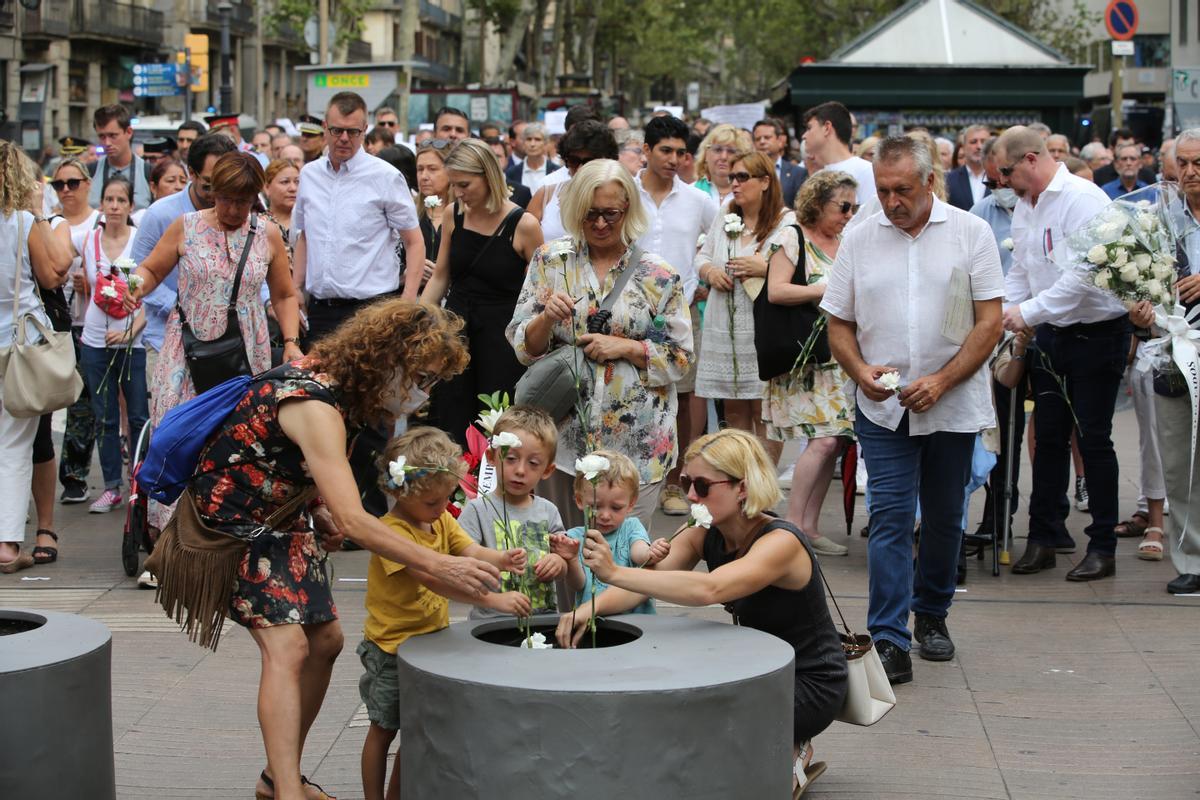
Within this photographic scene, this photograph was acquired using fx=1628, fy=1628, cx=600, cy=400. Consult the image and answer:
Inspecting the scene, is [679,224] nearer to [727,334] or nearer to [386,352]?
[727,334]

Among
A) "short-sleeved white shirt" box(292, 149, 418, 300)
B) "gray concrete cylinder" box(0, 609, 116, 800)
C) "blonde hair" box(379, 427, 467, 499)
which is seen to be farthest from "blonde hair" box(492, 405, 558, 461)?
"short-sleeved white shirt" box(292, 149, 418, 300)

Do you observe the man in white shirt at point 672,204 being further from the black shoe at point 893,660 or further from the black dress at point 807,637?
the black dress at point 807,637

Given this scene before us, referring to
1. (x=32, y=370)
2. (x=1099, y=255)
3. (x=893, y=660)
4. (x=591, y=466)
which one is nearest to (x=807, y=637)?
(x=591, y=466)

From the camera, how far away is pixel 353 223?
882 cm

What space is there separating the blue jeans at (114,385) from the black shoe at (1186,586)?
5.69 meters

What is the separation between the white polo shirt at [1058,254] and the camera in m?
7.56

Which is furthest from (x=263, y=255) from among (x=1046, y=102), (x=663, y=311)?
(x=1046, y=102)

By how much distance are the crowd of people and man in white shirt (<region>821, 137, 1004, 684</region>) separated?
0.04ft

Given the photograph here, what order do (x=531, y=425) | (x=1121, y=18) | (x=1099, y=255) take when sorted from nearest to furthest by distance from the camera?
(x=531, y=425), (x=1099, y=255), (x=1121, y=18)

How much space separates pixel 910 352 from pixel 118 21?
56.6m

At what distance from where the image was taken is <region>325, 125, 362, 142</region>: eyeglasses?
8836 millimetres

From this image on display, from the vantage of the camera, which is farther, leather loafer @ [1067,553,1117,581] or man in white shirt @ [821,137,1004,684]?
leather loafer @ [1067,553,1117,581]

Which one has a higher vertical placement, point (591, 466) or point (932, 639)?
point (591, 466)

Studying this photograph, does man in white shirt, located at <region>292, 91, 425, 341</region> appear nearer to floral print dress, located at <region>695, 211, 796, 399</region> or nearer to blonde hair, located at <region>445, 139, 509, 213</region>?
blonde hair, located at <region>445, 139, 509, 213</region>
